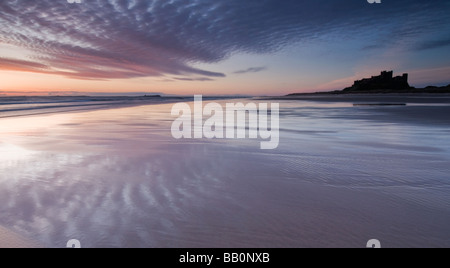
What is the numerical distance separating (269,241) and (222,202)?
2.17 ft

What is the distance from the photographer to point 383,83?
6406 centimetres

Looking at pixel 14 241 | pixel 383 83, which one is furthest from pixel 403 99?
pixel 383 83

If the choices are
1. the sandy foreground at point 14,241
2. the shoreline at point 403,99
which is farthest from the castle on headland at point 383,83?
the sandy foreground at point 14,241

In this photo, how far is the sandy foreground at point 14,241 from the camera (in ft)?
5.48

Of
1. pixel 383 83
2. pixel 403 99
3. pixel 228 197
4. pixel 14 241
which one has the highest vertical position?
pixel 383 83

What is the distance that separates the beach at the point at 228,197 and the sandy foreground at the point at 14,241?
23 millimetres

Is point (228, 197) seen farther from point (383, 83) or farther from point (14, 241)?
point (383, 83)

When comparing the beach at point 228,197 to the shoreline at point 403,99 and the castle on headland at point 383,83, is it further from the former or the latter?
the castle on headland at point 383,83

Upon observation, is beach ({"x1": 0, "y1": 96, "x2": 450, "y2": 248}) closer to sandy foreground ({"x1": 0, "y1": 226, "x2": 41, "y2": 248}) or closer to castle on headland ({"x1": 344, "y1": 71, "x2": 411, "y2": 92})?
sandy foreground ({"x1": 0, "y1": 226, "x2": 41, "y2": 248})

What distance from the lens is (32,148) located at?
4426mm

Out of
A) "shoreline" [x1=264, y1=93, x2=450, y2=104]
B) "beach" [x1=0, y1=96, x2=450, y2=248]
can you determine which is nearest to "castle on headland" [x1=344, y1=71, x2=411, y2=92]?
"shoreline" [x1=264, y1=93, x2=450, y2=104]

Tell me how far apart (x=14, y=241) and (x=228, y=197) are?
1.73 meters
